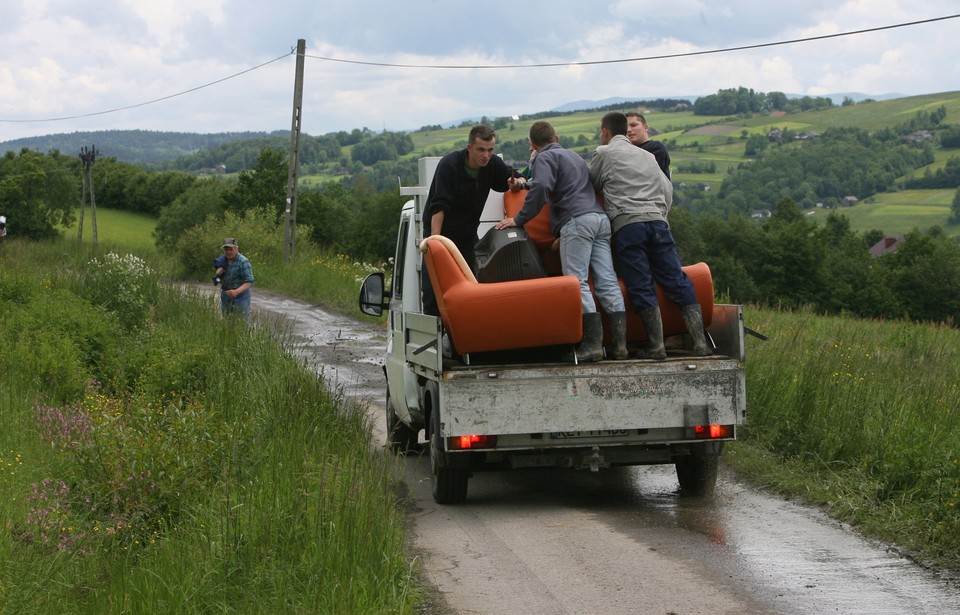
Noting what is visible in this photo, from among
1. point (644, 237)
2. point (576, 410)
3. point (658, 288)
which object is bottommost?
point (576, 410)

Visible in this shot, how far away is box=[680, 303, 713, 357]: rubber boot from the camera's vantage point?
7.73 metres

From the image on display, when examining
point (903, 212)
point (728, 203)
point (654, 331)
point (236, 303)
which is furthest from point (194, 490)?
point (903, 212)

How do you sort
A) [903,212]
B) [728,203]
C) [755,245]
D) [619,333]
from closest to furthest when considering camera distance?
[619,333] < [755,245] < [728,203] < [903,212]

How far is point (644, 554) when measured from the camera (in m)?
6.42

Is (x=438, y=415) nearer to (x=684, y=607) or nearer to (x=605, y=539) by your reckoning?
(x=605, y=539)

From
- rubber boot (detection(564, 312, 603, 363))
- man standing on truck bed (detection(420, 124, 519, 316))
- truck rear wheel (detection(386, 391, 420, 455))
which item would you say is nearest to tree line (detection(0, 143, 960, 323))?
truck rear wheel (detection(386, 391, 420, 455))

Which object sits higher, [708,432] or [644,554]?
[708,432]

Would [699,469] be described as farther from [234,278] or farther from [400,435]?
[234,278]

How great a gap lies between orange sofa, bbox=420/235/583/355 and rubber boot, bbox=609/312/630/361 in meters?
0.36

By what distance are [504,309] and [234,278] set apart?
9137mm

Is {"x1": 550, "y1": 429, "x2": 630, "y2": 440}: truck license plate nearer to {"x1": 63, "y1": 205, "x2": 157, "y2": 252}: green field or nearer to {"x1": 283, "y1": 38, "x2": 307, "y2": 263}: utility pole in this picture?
{"x1": 283, "y1": 38, "x2": 307, "y2": 263}: utility pole

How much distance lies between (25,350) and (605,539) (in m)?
9.09

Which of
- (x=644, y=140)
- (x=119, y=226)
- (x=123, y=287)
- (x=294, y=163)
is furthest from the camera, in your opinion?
(x=119, y=226)

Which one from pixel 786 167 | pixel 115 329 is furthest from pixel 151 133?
pixel 115 329
